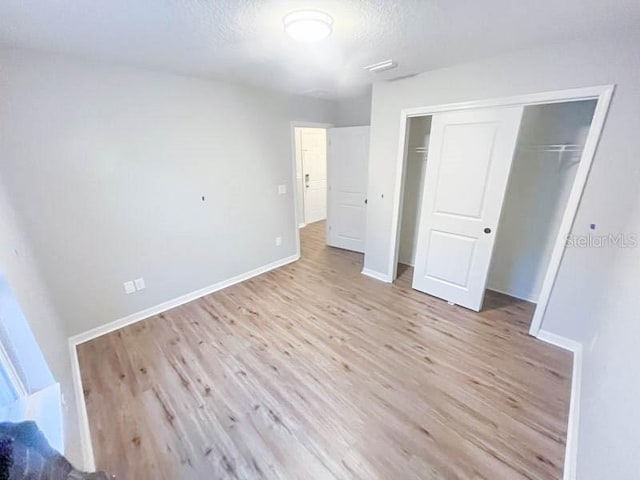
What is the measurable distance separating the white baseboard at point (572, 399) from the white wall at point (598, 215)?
7 centimetres

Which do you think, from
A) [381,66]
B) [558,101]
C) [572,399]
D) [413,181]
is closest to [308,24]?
[381,66]

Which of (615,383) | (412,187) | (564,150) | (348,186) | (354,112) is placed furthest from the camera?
(348,186)

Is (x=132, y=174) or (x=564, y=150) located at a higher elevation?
(x=564, y=150)

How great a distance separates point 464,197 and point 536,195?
0.82 m

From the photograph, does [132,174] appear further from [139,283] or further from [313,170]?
[313,170]

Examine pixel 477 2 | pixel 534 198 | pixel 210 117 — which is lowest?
pixel 534 198

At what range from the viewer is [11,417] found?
35.3 inches

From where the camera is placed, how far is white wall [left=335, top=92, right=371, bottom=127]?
3877 mm

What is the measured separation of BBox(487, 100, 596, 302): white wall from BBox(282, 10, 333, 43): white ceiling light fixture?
1.98 m

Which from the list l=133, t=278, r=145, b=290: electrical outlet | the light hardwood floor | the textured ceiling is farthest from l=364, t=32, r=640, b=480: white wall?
l=133, t=278, r=145, b=290: electrical outlet

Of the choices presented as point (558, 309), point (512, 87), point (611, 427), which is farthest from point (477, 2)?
point (558, 309)

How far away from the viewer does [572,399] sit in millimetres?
1794

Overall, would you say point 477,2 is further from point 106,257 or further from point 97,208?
point 106,257

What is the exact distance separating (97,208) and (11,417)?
72.7 inches
